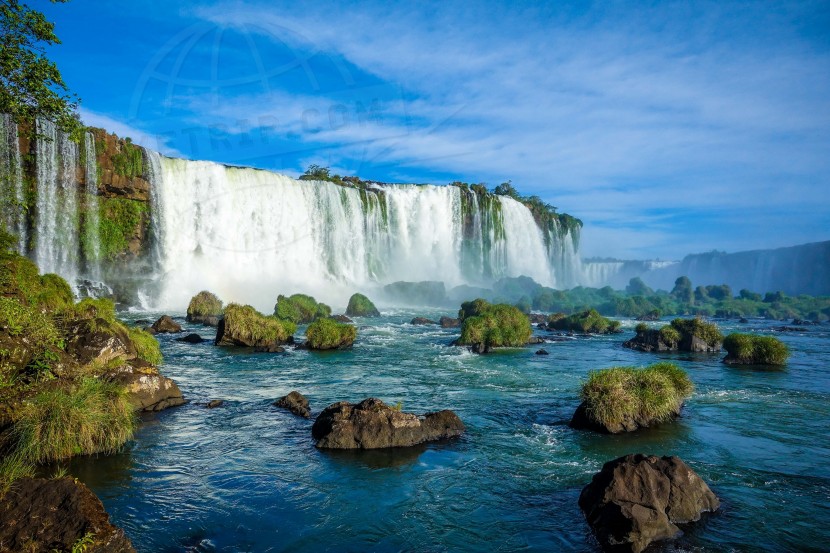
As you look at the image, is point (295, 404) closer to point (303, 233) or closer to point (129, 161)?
point (129, 161)

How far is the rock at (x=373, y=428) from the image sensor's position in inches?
432

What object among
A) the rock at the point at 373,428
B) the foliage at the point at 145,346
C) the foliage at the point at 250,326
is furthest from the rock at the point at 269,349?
the rock at the point at 373,428

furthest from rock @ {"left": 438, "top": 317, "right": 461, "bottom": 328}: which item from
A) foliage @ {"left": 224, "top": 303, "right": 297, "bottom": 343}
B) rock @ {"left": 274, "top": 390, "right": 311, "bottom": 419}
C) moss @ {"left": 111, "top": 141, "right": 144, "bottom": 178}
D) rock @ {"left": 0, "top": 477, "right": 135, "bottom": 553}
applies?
rock @ {"left": 0, "top": 477, "right": 135, "bottom": 553}

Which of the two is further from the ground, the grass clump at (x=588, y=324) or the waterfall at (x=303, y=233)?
the waterfall at (x=303, y=233)

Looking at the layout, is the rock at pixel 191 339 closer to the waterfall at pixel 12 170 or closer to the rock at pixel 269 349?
the rock at pixel 269 349

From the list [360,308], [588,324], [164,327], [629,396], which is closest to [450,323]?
[360,308]

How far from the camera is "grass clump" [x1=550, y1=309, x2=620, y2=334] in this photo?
37562mm

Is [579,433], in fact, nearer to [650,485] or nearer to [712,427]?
[712,427]

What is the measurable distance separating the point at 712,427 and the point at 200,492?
454 inches

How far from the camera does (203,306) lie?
33312 millimetres

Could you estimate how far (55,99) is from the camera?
10328 millimetres

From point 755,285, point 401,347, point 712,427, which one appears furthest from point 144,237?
point 755,285

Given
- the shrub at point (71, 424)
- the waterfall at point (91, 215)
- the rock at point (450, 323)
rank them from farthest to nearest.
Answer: the waterfall at point (91, 215), the rock at point (450, 323), the shrub at point (71, 424)

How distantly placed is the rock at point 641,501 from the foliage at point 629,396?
3.91 m
